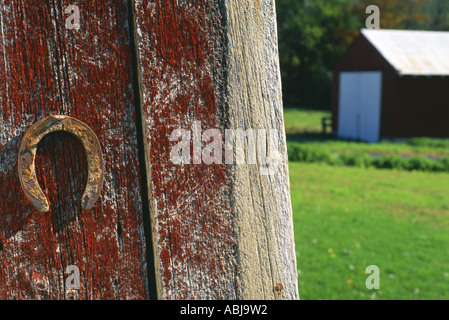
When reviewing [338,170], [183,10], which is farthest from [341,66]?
[183,10]

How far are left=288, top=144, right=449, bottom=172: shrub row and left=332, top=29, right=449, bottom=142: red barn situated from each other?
6868 millimetres

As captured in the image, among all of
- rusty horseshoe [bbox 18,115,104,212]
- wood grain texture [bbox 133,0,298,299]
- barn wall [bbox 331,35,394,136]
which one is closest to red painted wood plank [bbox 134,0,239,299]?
wood grain texture [bbox 133,0,298,299]

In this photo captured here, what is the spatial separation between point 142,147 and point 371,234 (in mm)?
7969

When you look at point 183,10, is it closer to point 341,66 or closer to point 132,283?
point 132,283

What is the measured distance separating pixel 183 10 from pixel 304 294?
17.3ft

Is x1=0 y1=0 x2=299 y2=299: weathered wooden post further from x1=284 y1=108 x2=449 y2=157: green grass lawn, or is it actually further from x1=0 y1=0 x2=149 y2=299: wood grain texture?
x1=284 y1=108 x2=449 y2=157: green grass lawn

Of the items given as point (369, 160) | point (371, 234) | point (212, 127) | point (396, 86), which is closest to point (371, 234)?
point (371, 234)

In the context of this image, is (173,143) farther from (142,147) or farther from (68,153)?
(68,153)

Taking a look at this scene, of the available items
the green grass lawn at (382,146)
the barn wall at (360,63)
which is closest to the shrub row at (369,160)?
the green grass lawn at (382,146)

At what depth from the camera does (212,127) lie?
889mm

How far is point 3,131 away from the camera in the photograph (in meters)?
0.83

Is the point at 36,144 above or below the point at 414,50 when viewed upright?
below

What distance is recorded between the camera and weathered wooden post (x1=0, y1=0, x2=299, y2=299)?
834 mm
